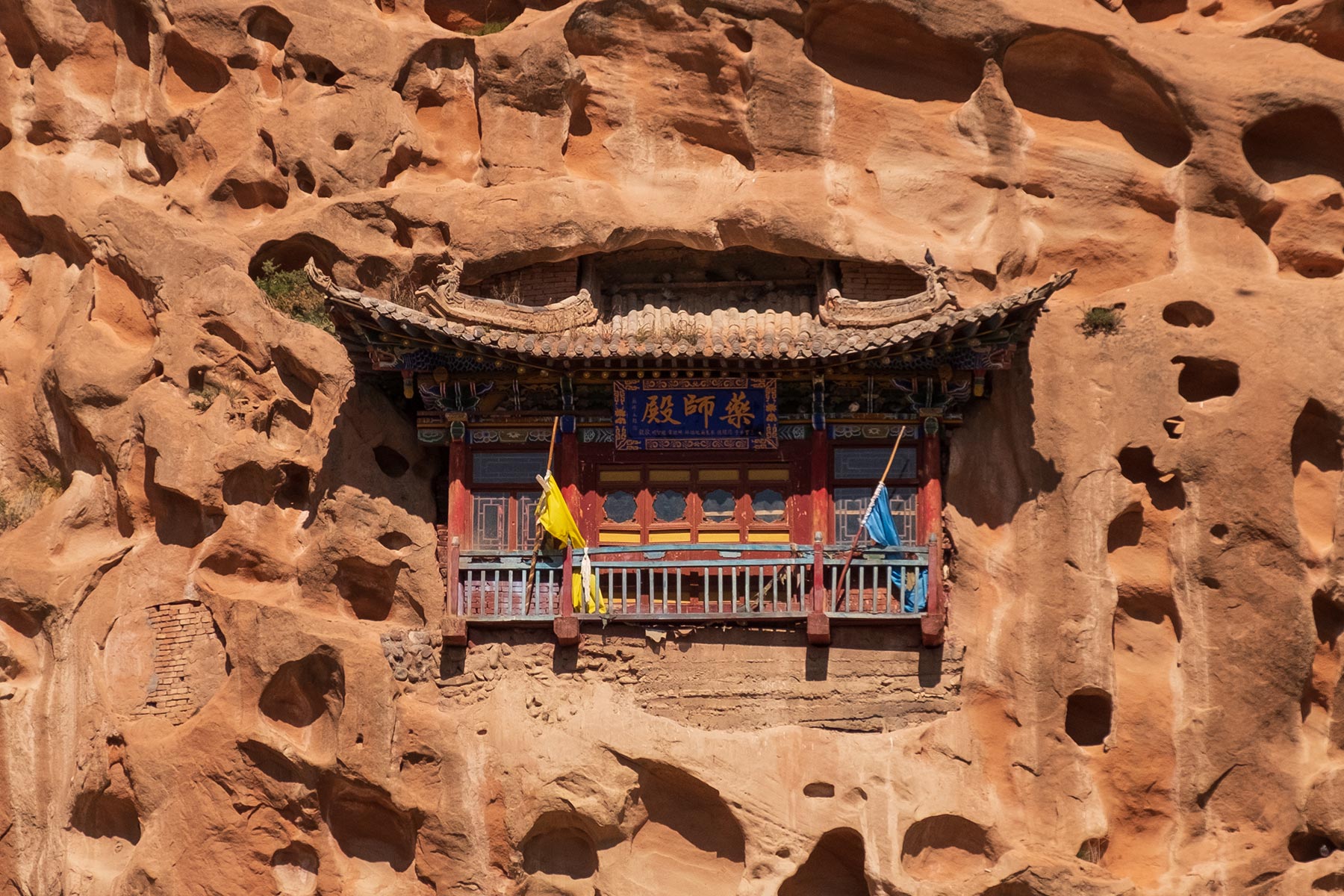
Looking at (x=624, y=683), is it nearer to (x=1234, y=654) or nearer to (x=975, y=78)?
(x=1234, y=654)

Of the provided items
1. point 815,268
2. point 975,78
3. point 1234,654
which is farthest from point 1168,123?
point 1234,654

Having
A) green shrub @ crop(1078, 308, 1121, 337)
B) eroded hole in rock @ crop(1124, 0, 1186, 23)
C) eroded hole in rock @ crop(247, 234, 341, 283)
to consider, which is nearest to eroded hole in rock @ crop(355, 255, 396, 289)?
→ eroded hole in rock @ crop(247, 234, 341, 283)

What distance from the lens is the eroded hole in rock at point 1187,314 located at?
20.0 metres

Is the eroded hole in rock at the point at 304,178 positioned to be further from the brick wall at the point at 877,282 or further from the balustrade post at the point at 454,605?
the brick wall at the point at 877,282

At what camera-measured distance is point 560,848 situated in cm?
1902

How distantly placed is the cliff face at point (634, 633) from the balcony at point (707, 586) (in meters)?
0.35

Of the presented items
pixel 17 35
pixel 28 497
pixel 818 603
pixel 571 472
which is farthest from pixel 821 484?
pixel 17 35

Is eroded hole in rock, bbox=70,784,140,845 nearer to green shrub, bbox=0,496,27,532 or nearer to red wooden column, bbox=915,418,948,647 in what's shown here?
green shrub, bbox=0,496,27,532

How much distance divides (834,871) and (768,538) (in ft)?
10.6

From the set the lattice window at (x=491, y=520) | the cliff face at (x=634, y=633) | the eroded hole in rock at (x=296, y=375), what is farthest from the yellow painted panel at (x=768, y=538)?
the eroded hole in rock at (x=296, y=375)

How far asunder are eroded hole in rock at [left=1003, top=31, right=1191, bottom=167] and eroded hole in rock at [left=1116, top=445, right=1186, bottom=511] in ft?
8.91

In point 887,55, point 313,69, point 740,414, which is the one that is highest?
point 887,55

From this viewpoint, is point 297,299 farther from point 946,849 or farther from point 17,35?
point 946,849

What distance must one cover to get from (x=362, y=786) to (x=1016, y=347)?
7.60 meters
